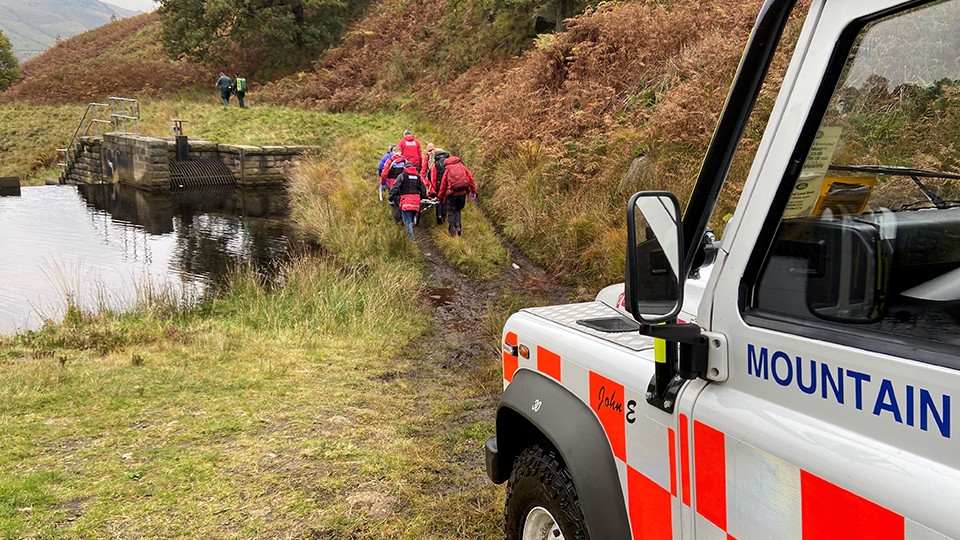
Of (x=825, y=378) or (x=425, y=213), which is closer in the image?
(x=825, y=378)

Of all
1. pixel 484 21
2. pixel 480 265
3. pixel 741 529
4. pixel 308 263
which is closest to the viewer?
pixel 741 529

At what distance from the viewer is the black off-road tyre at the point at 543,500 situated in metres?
2.21

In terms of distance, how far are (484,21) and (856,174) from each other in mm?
24285

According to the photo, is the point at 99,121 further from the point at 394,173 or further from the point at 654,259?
the point at 654,259

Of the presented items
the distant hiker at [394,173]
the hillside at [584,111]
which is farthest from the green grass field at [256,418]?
the distant hiker at [394,173]

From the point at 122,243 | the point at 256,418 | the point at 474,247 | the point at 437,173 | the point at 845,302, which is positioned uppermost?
the point at 437,173

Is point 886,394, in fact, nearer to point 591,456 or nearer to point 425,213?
point 591,456

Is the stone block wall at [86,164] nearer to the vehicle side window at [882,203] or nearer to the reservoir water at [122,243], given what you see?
the reservoir water at [122,243]

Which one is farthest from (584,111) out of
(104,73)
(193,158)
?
(104,73)

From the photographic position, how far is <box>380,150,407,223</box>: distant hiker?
39.3 ft

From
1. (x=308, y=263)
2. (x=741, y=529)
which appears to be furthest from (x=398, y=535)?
(x=308, y=263)

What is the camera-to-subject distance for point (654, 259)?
1604 mm

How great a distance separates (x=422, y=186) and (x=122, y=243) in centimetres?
624

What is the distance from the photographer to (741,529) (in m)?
1.59
